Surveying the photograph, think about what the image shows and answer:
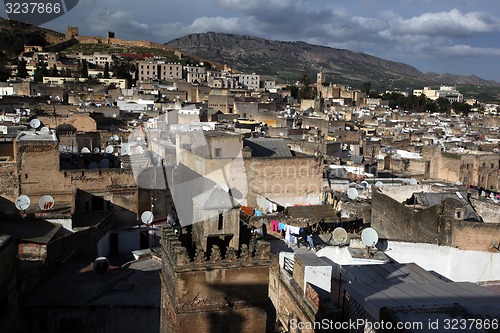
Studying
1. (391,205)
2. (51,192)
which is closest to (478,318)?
(391,205)

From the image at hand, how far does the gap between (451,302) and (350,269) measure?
322 cm

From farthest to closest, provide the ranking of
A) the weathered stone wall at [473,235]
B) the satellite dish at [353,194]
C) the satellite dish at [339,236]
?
1. the satellite dish at [353,194]
2. the weathered stone wall at [473,235]
3. the satellite dish at [339,236]

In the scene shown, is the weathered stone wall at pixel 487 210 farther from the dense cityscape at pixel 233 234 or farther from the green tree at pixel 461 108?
the green tree at pixel 461 108

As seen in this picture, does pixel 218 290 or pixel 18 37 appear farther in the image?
pixel 18 37

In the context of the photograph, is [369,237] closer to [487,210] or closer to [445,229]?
[445,229]

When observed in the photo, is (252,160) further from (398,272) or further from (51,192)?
(398,272)

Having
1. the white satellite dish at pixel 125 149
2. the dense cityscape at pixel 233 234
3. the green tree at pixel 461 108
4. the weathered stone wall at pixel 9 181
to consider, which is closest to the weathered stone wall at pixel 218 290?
the dense cityscape at pixel 233 234

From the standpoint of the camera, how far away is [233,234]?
786 centimetres

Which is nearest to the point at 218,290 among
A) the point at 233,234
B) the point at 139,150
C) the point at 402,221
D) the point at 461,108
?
the point at 233,234

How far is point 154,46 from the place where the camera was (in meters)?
109

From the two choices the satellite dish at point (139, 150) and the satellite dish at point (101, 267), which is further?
the satellite dish at point (139, 150)

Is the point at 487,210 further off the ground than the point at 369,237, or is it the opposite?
the point at 369,237

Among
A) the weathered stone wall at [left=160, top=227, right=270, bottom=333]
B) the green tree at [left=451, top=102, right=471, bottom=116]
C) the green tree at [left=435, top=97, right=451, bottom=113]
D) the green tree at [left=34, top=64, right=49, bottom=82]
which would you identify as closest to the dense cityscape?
the weathered stone wall at [left=160, top=227, right=270, bottom=333]

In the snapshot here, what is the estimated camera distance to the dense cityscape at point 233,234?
734 centimetres
